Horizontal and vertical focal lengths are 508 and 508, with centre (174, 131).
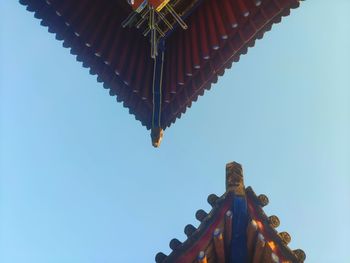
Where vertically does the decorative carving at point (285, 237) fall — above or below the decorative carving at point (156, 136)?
below

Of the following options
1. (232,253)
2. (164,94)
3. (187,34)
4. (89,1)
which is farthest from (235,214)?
(89,1)

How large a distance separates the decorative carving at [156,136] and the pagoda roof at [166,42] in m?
0.11

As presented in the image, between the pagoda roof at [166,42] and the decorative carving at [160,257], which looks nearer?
the decorative carving at [160,257]

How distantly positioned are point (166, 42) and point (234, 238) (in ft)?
12.4

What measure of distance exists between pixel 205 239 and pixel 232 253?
0.95ft

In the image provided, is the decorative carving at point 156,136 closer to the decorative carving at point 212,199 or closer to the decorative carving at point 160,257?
the decorative carving at point 212,199

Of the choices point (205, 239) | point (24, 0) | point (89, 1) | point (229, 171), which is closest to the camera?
point (205, 239)

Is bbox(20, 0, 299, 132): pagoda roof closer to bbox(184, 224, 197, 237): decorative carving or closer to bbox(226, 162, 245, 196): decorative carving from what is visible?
bbox(226, 162, 245, 196): decorative carving

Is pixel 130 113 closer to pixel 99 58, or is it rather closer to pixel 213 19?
pixel 99 58

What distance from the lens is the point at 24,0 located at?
21.4 feet

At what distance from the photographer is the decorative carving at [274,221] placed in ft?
15.2

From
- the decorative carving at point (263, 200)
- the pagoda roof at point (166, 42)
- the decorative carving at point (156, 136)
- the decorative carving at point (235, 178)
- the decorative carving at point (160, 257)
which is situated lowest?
the decorative carving at point (160, 257)

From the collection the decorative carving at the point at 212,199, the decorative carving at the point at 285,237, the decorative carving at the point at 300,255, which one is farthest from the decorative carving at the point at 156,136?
the decorative carving at the point at 300,255

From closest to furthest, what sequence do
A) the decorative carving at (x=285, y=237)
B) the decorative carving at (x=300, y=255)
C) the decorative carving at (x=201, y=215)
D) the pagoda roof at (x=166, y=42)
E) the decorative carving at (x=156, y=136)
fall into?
the decorative carving at (x=300, y=255) → the decorative carving at (x=285, y=237) → the decorative carving at (x=201, y=215) → the pagoda roof at (x=166, y=42) → the decorative carving at (x=156, y=136)
